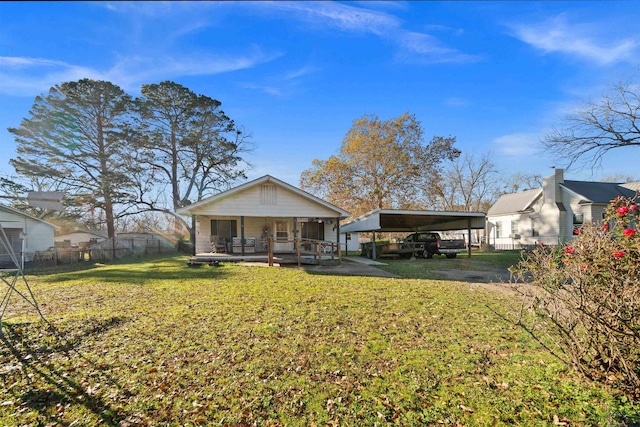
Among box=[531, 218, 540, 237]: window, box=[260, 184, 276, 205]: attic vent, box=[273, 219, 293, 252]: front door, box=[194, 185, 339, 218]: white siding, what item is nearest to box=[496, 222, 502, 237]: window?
box=[531, 218, 540, 237]: window

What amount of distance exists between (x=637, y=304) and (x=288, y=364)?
3.75 metres

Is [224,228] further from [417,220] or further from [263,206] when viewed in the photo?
[417,220]

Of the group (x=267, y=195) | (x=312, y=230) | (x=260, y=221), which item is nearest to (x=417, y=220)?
(x=312, y=230)

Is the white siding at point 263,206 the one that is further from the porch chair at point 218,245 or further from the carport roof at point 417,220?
the carport roof at point 417,220

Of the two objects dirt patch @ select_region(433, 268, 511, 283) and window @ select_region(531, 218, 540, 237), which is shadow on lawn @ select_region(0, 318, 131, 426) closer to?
dirt patch @ select_region(433, 268, 511, 283)

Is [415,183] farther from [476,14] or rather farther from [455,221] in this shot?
[476,14]

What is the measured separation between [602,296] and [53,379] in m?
6.33

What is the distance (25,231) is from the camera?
67.6 ft

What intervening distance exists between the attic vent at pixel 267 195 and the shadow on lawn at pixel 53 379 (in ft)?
34.6

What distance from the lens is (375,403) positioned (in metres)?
3.07

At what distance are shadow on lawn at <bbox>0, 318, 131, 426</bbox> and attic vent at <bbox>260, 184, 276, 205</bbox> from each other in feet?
34.6

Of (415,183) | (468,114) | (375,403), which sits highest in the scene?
(468,114)

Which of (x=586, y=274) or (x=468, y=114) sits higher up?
(x=468, y=114)

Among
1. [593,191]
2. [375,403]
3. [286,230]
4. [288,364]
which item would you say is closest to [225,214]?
[286,230]
